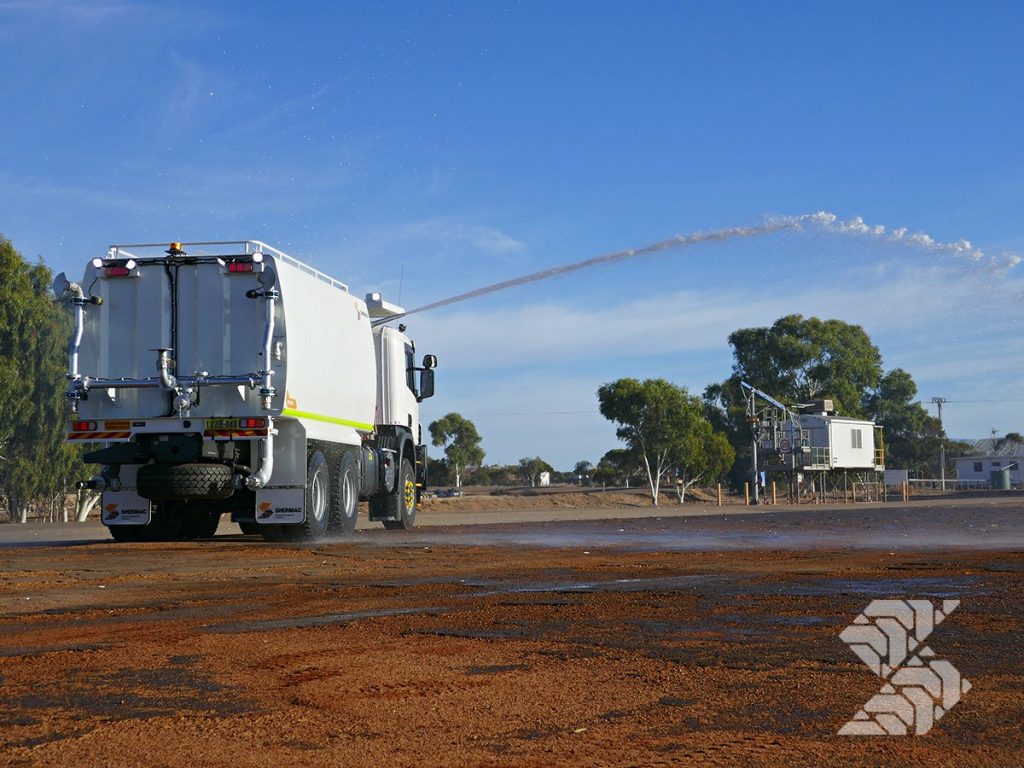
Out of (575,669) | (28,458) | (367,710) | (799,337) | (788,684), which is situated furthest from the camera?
(799,337)

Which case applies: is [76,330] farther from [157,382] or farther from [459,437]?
[459,437]

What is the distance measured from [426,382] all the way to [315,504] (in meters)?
6.95

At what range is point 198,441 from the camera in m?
17.0

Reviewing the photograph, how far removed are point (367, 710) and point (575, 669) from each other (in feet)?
4.81

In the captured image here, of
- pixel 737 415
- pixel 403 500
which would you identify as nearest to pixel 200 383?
pixel 403 500

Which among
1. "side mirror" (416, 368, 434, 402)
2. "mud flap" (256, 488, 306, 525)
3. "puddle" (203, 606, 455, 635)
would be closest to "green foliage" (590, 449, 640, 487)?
"side mirror" (416, 368, 434, 402)

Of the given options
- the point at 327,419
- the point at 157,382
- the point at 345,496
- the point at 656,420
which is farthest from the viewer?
the point at 656,420

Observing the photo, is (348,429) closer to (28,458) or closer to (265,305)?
(265,305)

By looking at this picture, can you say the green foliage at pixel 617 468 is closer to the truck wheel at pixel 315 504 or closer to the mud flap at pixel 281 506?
the truck wheel at pixel 315 504

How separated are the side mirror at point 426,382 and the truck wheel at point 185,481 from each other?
8.52m

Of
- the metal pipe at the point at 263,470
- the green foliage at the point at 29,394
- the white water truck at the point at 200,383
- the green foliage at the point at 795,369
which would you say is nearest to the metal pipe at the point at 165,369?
the white water truck at the point at 200,383

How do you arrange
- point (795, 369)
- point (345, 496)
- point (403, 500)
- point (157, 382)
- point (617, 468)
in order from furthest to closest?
1. point (795, 369)
2. point (617, 468)
3. point (403, 500)
4. point (345, 496)
5. point (157, 382)

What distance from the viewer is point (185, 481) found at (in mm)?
16812

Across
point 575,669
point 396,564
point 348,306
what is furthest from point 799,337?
point 575,669
